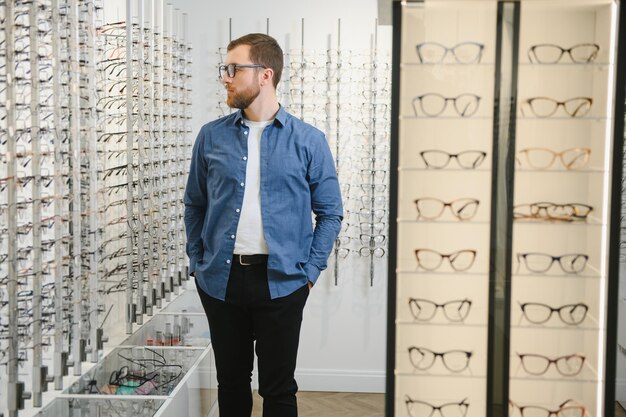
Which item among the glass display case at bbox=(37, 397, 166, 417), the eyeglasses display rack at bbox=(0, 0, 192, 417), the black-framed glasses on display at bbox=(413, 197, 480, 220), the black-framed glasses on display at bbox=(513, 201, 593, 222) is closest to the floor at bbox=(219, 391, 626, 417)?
the eyeglasses display rack at bbox=(0, 0, 192, 417)

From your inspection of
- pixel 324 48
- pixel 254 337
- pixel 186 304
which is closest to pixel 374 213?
pixel 324 48

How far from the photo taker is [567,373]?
108 inches

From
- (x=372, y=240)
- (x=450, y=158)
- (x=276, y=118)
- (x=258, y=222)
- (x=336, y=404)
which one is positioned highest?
(x=276, y=118)

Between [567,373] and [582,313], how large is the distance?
21 centimetres

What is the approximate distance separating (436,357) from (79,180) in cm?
159

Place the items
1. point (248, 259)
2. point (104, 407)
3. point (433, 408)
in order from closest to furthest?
point (433, 408) < point (248, 259) < point (104, 407)

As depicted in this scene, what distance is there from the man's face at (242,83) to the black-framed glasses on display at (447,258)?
3.11 feet

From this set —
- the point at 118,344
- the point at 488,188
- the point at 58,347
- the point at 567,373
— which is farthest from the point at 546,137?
the point at 118,344

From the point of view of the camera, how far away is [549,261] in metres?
2.69

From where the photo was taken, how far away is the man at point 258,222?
3.16m

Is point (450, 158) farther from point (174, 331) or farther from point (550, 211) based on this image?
point (174, 331)

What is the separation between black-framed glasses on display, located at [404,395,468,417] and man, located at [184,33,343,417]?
2.02 feet

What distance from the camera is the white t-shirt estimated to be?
316 cm

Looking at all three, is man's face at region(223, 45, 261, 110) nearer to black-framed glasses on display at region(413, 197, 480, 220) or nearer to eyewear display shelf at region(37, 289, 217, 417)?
black-framed glasses on display at region(413, 197, 480, 220)
